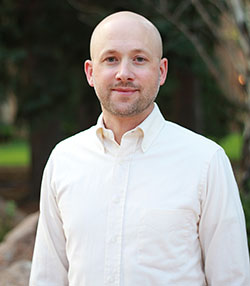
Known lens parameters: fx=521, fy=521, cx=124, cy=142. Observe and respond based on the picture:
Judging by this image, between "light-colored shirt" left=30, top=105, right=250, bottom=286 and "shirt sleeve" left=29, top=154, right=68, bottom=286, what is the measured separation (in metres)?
0.10

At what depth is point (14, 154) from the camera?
26.4 m

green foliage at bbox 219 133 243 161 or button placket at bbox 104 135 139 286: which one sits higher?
green foliage at bbox 219 133 243 161

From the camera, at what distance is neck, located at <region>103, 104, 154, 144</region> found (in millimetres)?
2229

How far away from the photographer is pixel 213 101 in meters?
15.2

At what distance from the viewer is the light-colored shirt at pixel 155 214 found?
2049 mm

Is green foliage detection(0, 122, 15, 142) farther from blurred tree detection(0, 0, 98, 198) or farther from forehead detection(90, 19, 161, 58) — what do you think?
forehead detection(90, 19, 161, 58)

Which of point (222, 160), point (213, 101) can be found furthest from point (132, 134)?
point (213, 101)

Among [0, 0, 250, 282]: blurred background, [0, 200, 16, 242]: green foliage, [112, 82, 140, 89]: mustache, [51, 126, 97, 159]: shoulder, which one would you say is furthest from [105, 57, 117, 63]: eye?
[0, 0, 250, 282]: blurred background

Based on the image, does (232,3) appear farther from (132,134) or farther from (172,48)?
(132,134)

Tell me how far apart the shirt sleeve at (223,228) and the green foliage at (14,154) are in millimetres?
19456

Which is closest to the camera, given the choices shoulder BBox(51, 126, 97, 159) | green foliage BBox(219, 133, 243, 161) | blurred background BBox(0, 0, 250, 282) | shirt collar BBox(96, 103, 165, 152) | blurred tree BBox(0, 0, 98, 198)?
shirt collar BBox(96, 103, 165, 152)

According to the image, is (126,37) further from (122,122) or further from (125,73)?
(122,122)

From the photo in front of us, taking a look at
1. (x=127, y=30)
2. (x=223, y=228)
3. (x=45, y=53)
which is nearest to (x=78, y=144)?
(x=127, y=30)

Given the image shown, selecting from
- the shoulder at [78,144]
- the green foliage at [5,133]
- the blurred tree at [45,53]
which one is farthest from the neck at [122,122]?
→ the green foliage at [5,133]
